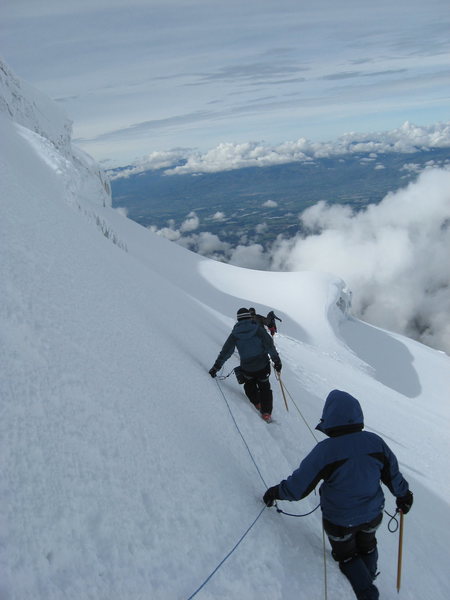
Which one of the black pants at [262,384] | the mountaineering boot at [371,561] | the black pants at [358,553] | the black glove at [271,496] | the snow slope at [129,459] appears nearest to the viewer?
the snow slope at [129,459]

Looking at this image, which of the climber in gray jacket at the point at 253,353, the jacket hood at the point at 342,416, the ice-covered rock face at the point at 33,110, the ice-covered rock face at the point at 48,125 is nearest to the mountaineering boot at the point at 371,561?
the jacket hood at the point at 342,416

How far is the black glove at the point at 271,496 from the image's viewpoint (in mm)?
4449

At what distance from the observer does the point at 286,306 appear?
115 ft

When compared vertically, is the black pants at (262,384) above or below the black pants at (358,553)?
below

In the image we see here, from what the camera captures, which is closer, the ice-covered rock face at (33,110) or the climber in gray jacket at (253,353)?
the climber in gray jacket at (253,353)

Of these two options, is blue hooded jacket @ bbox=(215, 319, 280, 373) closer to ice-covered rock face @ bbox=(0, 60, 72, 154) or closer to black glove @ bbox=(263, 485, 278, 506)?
black glove @ bbox=(263, 485, 278, 506)

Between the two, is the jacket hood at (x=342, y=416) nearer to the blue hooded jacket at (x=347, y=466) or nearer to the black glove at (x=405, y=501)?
the blue hooded jacket at (x=347, y=466)

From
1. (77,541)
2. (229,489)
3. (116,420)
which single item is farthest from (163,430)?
(77,541)

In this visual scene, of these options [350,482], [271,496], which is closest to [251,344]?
[271,496]

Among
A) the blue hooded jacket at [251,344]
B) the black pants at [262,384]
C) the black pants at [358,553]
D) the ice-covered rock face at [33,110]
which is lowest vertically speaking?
the black pants at [262,384]

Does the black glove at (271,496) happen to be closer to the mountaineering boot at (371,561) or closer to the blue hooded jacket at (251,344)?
the mountaineering boot at (371,561)

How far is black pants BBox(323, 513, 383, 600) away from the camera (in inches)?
157

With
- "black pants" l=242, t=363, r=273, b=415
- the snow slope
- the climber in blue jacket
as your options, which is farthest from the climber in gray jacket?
the climber in blue jacket

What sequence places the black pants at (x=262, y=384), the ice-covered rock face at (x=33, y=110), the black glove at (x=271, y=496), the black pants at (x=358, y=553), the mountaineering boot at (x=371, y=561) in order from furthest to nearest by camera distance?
the ice-covered rock face at (x=33, y=110), the black pants at (x=262, y=384), the black glove at (x=271, y=496), the mountaineering boot at (x=371, y=561), the black pants at (x=358, y=553)
